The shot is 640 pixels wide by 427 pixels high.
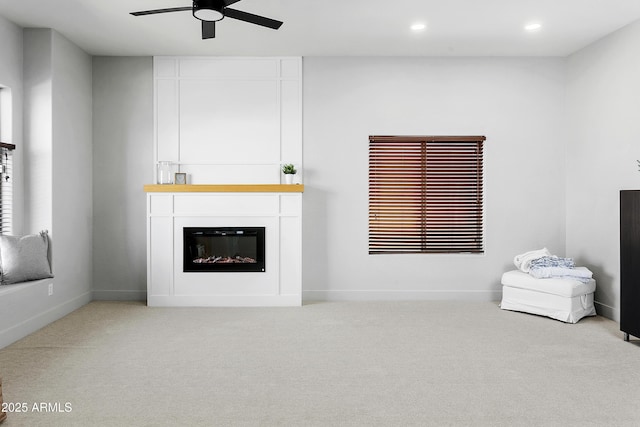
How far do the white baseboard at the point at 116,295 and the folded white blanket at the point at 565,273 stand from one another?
4.44 metres

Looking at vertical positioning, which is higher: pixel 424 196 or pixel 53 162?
pixel 53 162

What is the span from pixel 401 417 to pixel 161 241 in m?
3.58

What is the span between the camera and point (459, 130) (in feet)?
18.5

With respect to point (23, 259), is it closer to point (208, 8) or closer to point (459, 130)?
point (208, 8)

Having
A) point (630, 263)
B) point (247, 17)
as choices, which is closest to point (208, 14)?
point (247, 17)

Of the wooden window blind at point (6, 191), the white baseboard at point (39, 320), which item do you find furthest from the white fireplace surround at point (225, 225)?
the wooden window blind at point (6, 191)

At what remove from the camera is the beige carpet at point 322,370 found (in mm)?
2646

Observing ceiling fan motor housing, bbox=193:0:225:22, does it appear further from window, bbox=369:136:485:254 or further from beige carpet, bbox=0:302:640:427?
window, bbox=369:136:485:254

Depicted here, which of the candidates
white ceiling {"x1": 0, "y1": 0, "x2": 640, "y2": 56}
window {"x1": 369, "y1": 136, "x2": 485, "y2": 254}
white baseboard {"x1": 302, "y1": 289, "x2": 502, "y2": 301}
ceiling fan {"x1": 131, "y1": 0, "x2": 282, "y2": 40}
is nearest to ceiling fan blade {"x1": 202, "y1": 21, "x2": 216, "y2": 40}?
ceiling fan {"x1": 131, "y1": 0, "x2": 282, "y2": 40}

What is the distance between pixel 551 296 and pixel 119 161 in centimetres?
500

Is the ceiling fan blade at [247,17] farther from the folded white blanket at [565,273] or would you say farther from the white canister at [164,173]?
the folded white blanket at [565,273]

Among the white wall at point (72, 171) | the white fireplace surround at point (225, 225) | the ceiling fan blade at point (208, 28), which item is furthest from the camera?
the white fireplace surround at point (225, 225)

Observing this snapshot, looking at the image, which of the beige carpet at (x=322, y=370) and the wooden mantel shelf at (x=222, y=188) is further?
the wooden mantel shelf at (x=222, y=188)

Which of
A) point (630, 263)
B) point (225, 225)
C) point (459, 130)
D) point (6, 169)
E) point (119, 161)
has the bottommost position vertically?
point (630, 263)
